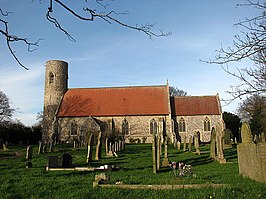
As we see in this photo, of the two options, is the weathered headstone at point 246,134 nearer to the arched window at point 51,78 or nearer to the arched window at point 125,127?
the arched window at point 125,127

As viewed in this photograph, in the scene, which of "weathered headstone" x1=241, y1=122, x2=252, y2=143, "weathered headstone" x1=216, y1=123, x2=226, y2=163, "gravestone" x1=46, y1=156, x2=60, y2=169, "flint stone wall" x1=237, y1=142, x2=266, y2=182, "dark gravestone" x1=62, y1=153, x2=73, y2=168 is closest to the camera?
"flint stone wall" x1=237, y1=142, x2=266, y2=182

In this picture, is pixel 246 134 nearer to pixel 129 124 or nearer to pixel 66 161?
pixel 66 161

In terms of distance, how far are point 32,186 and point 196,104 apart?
3454 cm

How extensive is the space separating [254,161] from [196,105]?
32255 mm

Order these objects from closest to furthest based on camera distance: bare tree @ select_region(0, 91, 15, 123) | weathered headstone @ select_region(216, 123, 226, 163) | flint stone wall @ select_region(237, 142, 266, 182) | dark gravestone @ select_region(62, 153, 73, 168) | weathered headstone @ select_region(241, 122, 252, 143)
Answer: flint stone wall @ select_region(237, 142, 266, 182) → weathered headstone @ select_region(241, 122, 252, 143) → dark gravestone @ select_region(62, 153, 73, 168) → weathered headstone @ select_region(216, 123, 226, 163) → bare tree @ select_region(0, 91, 15, 123)

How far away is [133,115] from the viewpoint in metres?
38.8

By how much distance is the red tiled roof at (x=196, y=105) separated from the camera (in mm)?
38219

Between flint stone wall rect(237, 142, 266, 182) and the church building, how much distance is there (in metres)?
27.8

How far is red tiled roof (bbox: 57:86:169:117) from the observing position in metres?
39.1

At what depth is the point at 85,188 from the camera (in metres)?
6.26

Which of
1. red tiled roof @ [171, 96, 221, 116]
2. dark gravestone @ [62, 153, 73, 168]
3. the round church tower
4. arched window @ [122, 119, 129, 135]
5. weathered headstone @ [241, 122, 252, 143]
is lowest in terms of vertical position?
dark gravestone @ [62, 153, 73, 168]

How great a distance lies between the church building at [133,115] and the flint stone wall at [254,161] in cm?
2784

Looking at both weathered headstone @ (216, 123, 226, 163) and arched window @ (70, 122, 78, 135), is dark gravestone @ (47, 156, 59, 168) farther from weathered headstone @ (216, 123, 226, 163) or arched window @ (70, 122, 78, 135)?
arched window @ (70, 122, 78, 135)

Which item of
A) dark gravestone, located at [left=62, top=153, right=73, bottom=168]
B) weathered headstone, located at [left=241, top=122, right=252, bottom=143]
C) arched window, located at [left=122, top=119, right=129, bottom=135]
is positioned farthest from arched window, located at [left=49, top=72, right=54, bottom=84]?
weathered headstone, located at [left=241, top=122, right=252, bottom=143]
